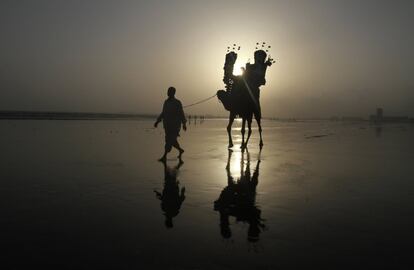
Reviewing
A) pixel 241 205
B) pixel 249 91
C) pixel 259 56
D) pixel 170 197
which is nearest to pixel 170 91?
pixel 249 91

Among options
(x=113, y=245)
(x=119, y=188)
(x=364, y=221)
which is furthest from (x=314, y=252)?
(x=119, y=188)

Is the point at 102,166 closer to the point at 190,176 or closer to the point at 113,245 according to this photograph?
the point at 190,176

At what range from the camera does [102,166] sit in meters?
11.1

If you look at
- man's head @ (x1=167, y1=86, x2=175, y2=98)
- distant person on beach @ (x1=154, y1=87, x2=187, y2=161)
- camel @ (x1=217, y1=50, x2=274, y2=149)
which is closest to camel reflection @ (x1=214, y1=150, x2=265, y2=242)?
distant person on beach @ (x1=154, y1=87, x2=187, y2=161)

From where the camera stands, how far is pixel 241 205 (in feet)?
20.9

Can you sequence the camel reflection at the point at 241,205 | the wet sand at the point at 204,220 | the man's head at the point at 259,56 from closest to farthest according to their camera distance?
1. the wet sand at the point at 204,220
2. the camel reflection at the point at 241,205
3. the man's head at the point at 259,56

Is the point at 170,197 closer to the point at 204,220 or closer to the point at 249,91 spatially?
the point at 204,220

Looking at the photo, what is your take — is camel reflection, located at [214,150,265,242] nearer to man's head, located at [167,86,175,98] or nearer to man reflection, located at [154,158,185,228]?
man reflection, located at [154,158,185,228]

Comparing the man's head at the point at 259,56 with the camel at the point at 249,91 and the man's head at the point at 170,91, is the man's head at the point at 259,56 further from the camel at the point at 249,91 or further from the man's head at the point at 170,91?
the man's head at the point at 170,91

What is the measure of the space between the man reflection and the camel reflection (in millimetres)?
657

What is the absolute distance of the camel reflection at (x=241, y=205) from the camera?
16.3 ft

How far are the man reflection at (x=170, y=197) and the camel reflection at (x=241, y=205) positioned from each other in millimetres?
657

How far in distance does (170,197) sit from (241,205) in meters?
1.35

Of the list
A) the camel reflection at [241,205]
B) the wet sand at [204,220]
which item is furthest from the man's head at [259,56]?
the camel reflection at [241,205]
